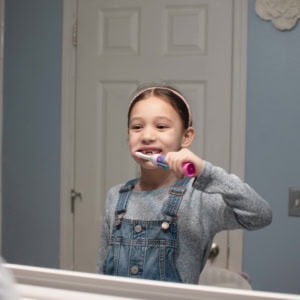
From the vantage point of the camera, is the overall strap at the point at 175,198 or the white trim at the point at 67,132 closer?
the overall strap at the point at 175,198

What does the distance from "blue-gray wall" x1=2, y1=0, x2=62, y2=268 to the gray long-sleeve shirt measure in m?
0.68

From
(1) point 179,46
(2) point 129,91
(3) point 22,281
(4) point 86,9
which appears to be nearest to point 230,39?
(1) point 179,46

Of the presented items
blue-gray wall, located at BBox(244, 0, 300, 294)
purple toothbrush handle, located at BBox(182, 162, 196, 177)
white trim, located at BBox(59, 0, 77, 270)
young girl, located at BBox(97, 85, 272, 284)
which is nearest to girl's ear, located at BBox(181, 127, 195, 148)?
young girl, located at BBox(97, 85, 272, 284)

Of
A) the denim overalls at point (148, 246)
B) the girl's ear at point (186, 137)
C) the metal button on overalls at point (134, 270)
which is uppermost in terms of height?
the girl's ear at point (186, 137)

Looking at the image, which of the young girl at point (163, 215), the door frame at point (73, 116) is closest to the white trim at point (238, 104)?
the door frame at point (73, 116)

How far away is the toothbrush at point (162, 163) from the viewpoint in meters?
0.45

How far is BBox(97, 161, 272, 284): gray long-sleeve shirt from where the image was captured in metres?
0.47

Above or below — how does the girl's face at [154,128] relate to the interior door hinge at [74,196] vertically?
above

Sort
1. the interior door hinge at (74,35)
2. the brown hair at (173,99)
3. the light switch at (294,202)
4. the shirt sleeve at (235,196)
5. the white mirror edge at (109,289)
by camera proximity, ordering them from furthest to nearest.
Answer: the interior door hinge at (74,35)
the light switch at (294,202)
the brown hair at (173,99)
the shirt sleeve at (235,196)
the white mirror edge at (109,289)

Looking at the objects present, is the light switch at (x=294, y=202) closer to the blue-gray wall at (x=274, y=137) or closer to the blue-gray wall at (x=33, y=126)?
the blue-gray wall at (x=274, y=137)

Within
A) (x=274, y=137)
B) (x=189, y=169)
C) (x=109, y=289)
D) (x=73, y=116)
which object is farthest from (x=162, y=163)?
(x=73, y=116)

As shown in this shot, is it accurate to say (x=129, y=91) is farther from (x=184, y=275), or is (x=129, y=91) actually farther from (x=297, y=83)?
(x=184, y=275)

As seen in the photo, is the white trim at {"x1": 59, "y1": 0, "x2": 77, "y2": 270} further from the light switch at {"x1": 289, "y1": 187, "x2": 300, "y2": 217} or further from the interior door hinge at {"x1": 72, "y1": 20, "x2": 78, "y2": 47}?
the light switch at {"x1": 289, "y1": 187, "x2": 300, "y2": 217}

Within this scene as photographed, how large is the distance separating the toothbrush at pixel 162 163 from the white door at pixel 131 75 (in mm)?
597
